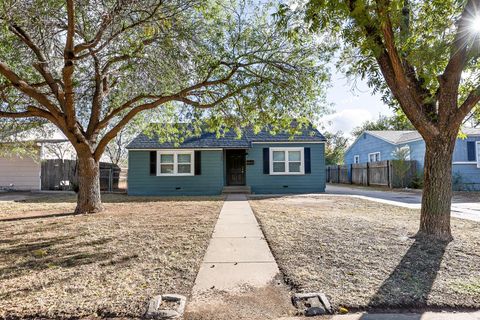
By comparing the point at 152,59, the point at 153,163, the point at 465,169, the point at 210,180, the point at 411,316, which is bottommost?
the point at 411,316

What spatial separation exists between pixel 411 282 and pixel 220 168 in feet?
38.8

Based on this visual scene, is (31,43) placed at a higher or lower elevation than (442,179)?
higher

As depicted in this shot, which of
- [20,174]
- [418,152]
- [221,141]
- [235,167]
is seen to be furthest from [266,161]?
[20,174]

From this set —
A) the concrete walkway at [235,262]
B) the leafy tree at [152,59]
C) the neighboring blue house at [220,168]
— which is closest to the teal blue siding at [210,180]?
the neighboring blue house at [220,168]

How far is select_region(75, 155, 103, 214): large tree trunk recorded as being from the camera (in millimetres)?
7844

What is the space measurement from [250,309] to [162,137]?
9651mm

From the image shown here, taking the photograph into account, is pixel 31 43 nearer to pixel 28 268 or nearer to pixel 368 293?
pixel 28 268

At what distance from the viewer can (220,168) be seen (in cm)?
1455

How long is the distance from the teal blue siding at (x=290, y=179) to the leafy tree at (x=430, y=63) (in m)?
9.38

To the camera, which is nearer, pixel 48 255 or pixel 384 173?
pixel 48 255

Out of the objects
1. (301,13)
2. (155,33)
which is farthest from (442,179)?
(155,33)

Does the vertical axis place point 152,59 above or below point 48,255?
above

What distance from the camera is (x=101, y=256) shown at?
4.08 meters

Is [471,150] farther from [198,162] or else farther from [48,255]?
[48,255]
